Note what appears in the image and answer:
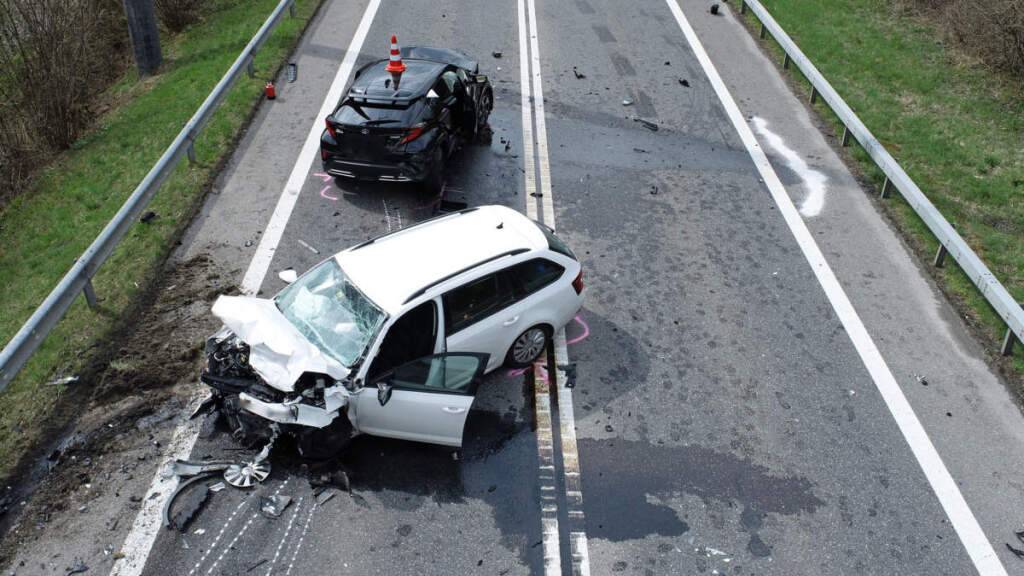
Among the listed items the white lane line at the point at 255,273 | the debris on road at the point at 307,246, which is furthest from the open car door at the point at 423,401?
the debris on road at the point at 307,246

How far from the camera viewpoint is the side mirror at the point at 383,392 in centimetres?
716

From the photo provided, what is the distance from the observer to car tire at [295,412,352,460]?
7.27m

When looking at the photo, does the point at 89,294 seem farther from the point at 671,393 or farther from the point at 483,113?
the point at 483,113

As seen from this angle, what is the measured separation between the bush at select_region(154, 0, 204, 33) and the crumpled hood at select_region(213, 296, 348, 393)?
1429cm

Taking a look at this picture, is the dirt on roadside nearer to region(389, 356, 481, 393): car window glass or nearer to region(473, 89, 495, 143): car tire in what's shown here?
region(389, 356, 481, 393): car window glass

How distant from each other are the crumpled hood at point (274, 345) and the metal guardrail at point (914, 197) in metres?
7.47

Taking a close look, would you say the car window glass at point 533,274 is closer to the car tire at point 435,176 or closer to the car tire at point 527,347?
the car tire at point 527,347

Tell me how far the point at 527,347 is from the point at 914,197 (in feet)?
20.7

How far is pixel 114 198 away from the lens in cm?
1216

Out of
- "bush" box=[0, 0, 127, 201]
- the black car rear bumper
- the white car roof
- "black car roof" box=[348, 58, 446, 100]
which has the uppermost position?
"black car roof" box=[348, 58, 446, 100]

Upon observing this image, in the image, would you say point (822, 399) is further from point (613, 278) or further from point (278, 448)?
point (278, 448)

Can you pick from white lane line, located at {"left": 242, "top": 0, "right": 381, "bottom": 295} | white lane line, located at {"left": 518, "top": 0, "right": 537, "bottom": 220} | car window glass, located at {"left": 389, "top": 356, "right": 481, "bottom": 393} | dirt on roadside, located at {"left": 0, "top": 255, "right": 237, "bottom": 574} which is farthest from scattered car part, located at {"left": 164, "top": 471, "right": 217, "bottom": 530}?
white lane line, located at {"left": 518, "top": 0, "right": 537, "bottom": 220}

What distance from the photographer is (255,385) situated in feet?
23.9

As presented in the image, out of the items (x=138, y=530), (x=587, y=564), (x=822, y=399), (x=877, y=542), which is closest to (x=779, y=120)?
(x=822, y=399)
